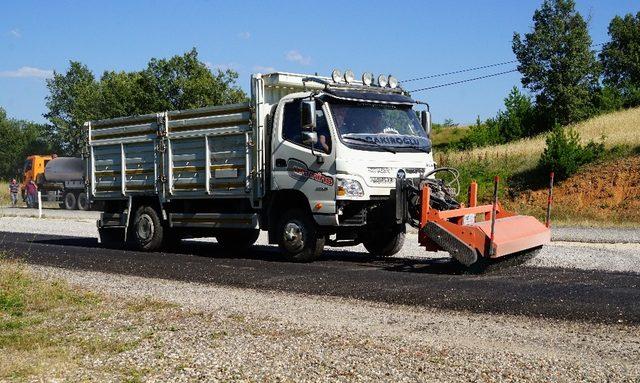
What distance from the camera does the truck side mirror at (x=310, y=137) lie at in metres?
12.4

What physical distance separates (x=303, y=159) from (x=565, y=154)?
1051 inches

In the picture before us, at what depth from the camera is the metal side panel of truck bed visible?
14.0 meters

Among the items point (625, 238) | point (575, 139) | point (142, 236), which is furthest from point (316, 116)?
point (575, 139)

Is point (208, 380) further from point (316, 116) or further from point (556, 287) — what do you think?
point (316, 116)

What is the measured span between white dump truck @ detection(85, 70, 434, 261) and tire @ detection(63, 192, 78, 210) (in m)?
30.3

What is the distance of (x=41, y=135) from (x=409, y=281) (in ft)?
321

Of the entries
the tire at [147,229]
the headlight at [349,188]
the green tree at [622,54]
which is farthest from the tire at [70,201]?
the green tree at [622,54]

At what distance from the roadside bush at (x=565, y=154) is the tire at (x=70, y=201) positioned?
2655 cm

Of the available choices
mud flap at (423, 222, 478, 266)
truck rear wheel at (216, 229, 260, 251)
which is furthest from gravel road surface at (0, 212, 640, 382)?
truck rear wheel at (216, 229, 260, 251)

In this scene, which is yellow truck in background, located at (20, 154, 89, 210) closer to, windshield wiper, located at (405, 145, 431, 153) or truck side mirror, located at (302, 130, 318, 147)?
truck side mirror, located at (302, 130, 318, 147)

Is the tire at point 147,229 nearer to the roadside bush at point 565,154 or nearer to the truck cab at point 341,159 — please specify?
the truck cab at point 341,159

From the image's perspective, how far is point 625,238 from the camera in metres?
19.0

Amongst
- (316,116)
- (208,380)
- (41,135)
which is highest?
(41,135)

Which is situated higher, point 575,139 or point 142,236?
point 575,139
